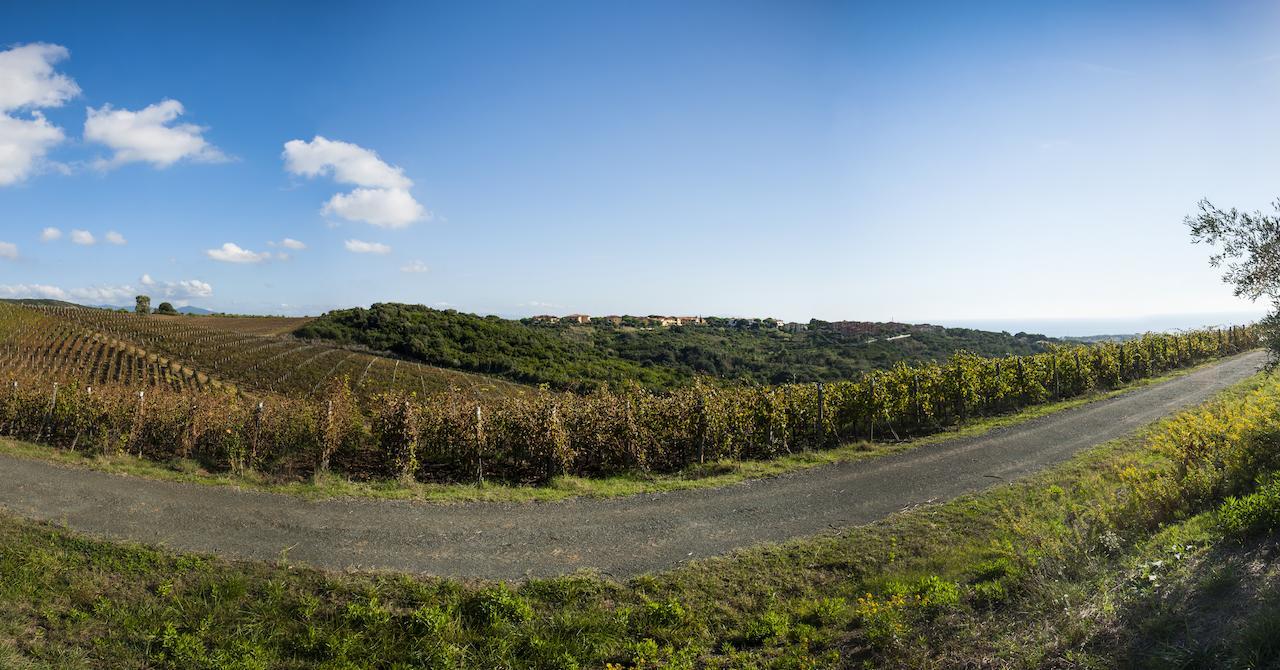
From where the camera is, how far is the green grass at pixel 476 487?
10.2 metres

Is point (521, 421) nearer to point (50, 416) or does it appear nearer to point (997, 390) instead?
point (50, 416)

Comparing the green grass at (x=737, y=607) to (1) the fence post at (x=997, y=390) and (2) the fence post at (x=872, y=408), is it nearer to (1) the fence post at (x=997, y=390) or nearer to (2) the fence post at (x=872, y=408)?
(2) the fence post at (x=872, y=408)

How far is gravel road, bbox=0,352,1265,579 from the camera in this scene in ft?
24.2

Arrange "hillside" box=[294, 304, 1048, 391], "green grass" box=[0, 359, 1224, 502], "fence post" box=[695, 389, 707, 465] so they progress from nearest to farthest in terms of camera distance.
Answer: "green grass" box=[0, 359, 1224, 502] → "fence post" box=[695, 389, 707, 465] → "hillside" box=[294, 304, 1048, 391]

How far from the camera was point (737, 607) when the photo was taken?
5980 mm

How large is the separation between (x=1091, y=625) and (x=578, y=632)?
4449 mm

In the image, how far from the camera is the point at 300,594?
601 centimetres

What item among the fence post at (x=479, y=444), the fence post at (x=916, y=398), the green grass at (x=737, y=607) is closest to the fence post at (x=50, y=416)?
the green grass at (x=737, y=607)

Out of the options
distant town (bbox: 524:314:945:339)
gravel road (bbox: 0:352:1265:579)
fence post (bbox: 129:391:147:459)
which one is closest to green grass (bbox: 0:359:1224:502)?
gravel road (bbox: 0:352:1265:579)

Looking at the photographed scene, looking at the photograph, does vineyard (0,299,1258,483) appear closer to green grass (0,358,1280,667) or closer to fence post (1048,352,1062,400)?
fence post (1048,352,1062,400)

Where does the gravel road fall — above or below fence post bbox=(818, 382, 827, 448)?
below

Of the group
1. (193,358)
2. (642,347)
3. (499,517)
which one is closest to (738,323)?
(642,347)

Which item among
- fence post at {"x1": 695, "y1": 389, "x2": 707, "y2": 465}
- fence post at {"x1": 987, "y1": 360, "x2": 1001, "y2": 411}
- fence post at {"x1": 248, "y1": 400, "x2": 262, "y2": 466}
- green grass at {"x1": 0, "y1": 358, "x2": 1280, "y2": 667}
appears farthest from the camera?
fence post at {"x1": 987, "y1": 360, "x2": 1001, "y2": 411}

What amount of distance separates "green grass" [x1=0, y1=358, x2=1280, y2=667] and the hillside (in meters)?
42.7
